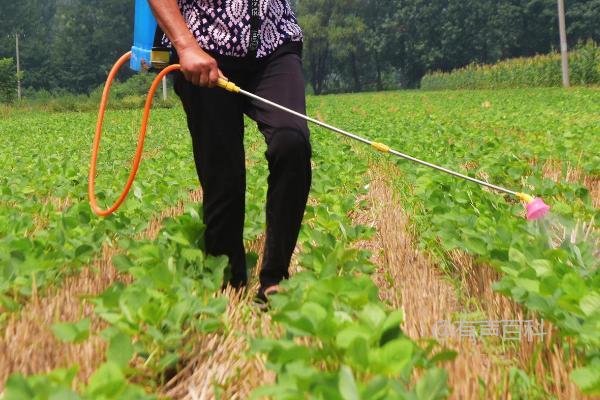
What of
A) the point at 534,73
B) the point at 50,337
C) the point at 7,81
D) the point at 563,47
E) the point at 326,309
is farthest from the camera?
the point at 534,73

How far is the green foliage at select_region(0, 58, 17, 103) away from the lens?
122ft

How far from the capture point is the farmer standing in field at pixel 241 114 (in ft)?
8.80

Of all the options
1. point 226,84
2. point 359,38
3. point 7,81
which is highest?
point 359,38

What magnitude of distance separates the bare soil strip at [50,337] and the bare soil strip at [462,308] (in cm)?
104

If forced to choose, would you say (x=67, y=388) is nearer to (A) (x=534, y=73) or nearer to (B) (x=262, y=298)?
(B) (x=262, y=298)

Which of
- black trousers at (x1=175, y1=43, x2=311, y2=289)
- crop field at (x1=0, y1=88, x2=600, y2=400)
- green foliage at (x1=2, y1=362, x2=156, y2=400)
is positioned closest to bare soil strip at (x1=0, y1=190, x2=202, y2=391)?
crop field at (x1=0, y1=88, x2=600, y2=400)

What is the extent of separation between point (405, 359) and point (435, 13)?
3107 inches

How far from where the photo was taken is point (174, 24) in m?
2.60

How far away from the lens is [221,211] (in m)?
2.82

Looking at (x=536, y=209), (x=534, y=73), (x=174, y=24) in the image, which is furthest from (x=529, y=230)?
(x=534, y=73)

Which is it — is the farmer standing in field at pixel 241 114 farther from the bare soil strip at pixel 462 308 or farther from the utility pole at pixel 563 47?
the utility pole at pixel 563 47

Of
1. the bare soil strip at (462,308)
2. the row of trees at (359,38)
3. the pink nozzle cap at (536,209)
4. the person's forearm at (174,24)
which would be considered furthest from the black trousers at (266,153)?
the row of trees at (359,38)

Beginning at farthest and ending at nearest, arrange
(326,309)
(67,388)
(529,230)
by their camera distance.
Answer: (529,230) < (326,309) < (67,388)

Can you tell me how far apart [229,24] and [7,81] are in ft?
128
